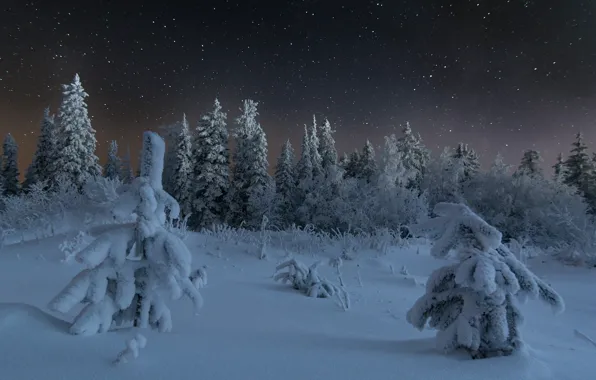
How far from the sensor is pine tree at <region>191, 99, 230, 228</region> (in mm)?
30906

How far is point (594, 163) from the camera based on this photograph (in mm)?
35312

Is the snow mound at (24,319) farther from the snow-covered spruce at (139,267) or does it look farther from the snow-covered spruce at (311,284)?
the snow-covered spruce at (311,284)

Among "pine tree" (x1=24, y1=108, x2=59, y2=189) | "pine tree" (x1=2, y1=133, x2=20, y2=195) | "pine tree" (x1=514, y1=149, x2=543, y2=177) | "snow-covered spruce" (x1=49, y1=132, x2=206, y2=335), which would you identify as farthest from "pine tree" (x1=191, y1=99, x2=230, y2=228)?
"pine tree" (x1=514, y1=149, x2=543, y2=177)

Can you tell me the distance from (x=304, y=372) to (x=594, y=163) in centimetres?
4336

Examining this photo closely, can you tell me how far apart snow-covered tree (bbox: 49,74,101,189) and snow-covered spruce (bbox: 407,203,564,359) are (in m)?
30.0

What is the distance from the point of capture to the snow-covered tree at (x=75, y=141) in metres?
28.7

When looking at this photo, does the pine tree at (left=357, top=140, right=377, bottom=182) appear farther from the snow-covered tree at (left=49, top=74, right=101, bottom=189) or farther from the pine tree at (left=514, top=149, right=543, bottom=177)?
the snow-covered tree at (left=49, top=74, right=101, bottom=189)

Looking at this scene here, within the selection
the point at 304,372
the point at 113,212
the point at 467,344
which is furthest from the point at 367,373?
the point at 113,212

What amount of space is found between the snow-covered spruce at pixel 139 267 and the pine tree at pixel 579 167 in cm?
4128

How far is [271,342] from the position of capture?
3879 millimetres

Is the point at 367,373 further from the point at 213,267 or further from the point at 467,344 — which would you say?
the point at 213,267

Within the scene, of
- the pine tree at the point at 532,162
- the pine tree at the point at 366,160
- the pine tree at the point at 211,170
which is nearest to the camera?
the pine tree at the point at 211,170

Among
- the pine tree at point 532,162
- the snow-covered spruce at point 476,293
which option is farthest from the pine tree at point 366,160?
the snow-covered spruce at point 476,293

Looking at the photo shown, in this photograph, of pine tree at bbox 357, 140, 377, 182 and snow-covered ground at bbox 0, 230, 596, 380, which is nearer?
snow-covered ground at bbox 0, 230, 596, 380
